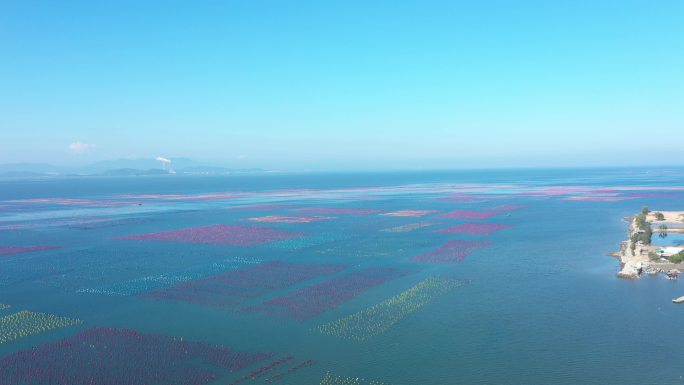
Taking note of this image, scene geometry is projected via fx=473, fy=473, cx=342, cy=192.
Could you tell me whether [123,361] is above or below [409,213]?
below

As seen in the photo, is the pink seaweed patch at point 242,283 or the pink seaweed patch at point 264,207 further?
the pink seaweed patch at point 264,207

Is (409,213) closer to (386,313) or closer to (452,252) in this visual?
(452,252)

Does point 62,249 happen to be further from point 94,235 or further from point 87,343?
point 87,343

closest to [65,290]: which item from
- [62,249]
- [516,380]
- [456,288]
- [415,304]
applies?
[62,249]

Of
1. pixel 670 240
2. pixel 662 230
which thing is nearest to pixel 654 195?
pixel 662 230

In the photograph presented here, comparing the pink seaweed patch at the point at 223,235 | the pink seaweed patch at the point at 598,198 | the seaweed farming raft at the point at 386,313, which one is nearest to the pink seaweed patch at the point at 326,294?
the seaweed farming raft at the point at 386,313

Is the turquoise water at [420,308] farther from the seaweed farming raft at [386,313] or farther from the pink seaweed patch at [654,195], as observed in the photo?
the pink seaweed patch at [654,195]

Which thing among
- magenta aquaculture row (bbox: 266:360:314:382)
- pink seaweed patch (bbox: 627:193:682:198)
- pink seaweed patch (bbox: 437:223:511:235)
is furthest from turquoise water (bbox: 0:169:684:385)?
pink seaweed patch (bbox: 627:193:682:198)
